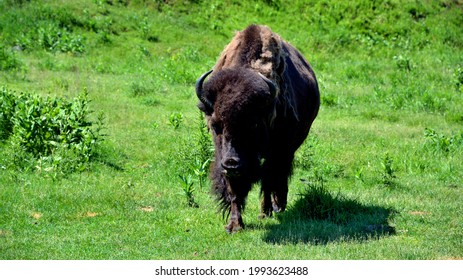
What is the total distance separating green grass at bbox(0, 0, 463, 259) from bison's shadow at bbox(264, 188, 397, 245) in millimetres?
26

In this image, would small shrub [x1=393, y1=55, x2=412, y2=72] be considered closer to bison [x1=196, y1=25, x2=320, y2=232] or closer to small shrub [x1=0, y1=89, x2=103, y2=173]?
bison [x1=196, y1=25, x2=320, y2=232]

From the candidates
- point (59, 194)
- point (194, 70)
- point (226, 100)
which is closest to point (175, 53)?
point (194, 70)

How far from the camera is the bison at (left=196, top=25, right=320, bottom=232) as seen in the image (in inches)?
289

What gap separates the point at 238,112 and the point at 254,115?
0.75ft

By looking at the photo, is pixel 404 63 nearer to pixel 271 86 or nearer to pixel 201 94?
pixel 271 86

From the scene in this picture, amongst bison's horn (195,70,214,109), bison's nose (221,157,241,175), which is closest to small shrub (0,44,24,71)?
bison's horn (195,70,214,109)

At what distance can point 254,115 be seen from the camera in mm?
7445

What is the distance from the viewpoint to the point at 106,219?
27.9 feet

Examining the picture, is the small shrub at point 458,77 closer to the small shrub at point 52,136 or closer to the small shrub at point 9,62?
the small shrub at point 52,136

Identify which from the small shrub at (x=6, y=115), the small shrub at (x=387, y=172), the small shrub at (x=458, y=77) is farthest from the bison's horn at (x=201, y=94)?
the small shrub at (x=458, y=77)

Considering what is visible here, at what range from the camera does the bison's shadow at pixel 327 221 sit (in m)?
7.87

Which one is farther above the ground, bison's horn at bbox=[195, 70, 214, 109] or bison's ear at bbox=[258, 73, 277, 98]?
bison's ear at bbox=[258, 73, 277, 98]

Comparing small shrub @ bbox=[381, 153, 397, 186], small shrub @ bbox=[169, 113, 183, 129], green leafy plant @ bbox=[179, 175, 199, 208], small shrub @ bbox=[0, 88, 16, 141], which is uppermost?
small shrub @ bbox=[381, 153, 397, 186]
